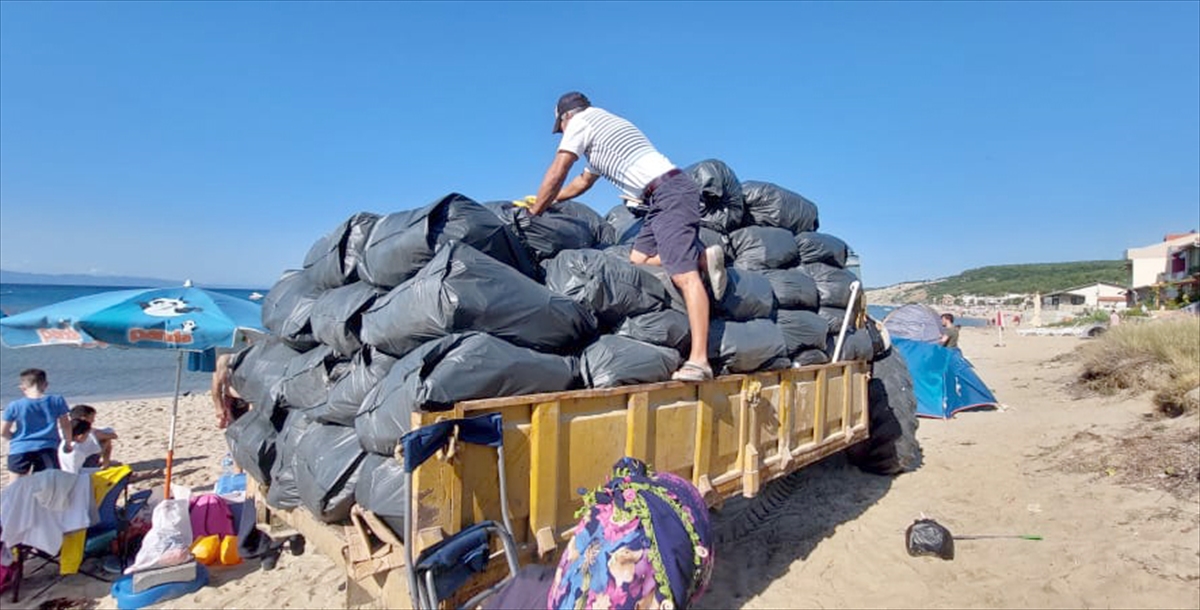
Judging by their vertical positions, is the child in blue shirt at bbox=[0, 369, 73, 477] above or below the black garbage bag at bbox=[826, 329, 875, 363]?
below

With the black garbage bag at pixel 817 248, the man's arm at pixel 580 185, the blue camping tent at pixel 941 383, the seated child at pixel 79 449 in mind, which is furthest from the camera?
the blue camping tent at pixel 941 383

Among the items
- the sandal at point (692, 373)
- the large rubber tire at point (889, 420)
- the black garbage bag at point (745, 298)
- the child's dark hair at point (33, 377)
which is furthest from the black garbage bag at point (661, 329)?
the child's dark hair at point (33, 377)

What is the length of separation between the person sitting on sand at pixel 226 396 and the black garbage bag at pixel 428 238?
167 centimetres

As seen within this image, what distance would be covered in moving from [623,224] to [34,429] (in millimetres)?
A: 4871

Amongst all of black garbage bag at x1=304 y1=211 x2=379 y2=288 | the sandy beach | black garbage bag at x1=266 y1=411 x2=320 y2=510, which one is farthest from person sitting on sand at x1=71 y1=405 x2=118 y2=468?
black garbage bag at x1=304 y1=211 x2=379 y2=288

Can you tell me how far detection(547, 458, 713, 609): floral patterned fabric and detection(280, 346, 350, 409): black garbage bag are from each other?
1.67 meters

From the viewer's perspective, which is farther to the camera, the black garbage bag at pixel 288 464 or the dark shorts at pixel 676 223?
the dark shorts at pixel 676 223

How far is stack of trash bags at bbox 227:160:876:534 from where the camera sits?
2.10 metres

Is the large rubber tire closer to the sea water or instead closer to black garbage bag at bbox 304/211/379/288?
black garbage bag at bbox 304/211/379/288

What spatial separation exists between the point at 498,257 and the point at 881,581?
3.01 metres

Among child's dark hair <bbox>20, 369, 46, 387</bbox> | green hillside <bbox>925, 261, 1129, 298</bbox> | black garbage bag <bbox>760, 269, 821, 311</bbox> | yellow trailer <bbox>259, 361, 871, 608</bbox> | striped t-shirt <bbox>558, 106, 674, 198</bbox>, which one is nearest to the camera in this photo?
yellow trailer <bbox>259, 361, 871, 608</bbox>

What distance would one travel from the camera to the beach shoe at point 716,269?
10.2 feet

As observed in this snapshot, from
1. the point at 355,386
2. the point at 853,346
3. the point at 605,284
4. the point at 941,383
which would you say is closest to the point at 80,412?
the point at 355,386

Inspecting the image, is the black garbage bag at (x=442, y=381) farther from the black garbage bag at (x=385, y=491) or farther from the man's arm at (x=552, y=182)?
the man's arm at (x=552, y=182)
